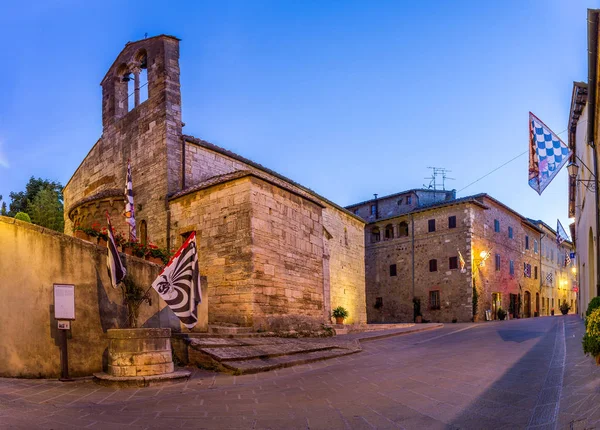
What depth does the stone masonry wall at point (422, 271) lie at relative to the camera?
29.8 meters

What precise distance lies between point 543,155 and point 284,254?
726cm

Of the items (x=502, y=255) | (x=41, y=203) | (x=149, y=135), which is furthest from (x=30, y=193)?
(x=502, y=255)

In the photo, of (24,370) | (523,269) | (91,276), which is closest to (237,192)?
(91,276)

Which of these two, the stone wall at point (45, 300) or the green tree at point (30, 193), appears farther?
the green tree at point (30, 193)

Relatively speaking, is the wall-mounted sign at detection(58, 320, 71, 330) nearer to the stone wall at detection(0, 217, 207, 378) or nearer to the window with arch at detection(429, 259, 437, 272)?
the stone wall at detection(0, 217, 207, 378)

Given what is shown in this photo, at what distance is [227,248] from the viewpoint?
506 inches

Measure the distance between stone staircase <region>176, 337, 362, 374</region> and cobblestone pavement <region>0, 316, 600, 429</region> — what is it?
0.99 ft

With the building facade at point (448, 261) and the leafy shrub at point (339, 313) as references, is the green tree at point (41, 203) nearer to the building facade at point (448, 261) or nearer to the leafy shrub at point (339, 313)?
the leafy shrub at point (339, 313)

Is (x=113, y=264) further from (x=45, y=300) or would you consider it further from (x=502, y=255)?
(x=502, y=255)

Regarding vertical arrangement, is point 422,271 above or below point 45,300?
below

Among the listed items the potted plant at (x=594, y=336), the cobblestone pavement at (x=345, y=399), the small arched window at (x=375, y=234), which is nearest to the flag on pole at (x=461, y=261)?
the small arched window at (x=375, y=234)

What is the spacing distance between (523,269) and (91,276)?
37.0m

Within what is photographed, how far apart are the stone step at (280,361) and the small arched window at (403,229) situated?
76.8 feet

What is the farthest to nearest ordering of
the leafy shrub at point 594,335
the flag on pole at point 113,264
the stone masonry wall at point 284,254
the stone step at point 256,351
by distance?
1. the stone masonry wall at point 284,254
2. the stone step at point 256,351
3. the flag on pole at point 113,264
4. the leafy shrub at point 594,335
